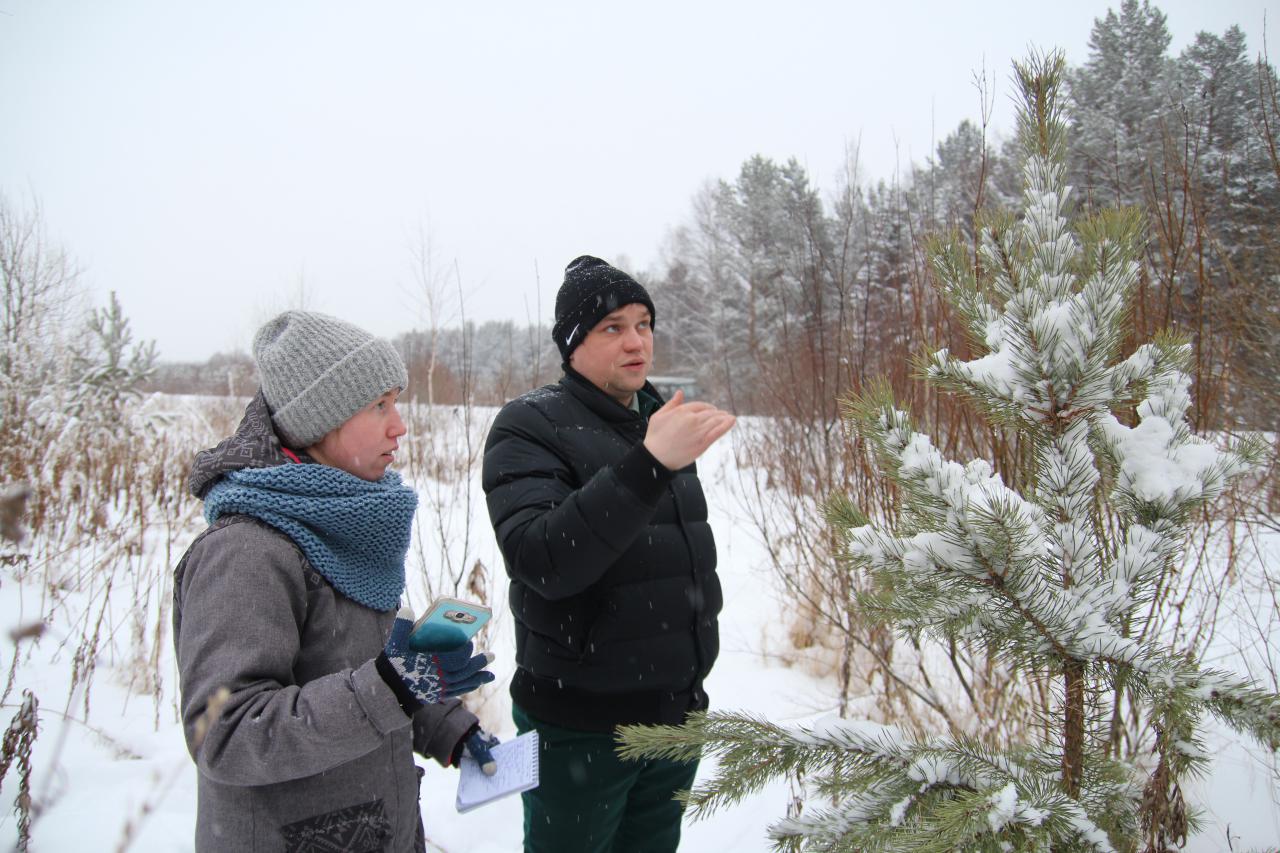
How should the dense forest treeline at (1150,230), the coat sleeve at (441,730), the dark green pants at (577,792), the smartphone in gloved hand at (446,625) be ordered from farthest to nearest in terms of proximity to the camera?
the dense forest treeline at (1150,230) < the dark green pants at (577,792) < the coat sleeve at (441,730) < the smartphone in gloved hand at (446,625)

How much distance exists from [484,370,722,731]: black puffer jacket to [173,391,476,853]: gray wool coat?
0.39 metres

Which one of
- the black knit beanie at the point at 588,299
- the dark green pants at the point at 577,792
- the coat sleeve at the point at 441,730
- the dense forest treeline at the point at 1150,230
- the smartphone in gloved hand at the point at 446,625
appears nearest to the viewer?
the smartphone in gloved hand at the point at 446,625

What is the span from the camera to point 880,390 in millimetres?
974

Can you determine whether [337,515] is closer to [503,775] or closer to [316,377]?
[316,377]

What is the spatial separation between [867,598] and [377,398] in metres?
0.99

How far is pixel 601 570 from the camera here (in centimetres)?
139

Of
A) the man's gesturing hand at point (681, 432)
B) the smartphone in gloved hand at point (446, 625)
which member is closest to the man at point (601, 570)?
the man's gesturing hand at point (681, 432)

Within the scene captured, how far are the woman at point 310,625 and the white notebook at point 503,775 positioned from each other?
0.04 meters

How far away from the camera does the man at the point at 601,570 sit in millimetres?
1358

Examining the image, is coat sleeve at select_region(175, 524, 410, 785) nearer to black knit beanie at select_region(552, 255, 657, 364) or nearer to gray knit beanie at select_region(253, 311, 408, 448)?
gray knit beanie at select_region(253, 311, 408, 448)

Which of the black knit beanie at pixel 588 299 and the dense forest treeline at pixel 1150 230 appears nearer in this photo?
the black knit beanie at pixel 588 299

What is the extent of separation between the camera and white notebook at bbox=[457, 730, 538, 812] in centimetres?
126

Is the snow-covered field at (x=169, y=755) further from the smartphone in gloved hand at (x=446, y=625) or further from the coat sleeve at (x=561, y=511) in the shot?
the coat sleeve at (x=561, y=511)

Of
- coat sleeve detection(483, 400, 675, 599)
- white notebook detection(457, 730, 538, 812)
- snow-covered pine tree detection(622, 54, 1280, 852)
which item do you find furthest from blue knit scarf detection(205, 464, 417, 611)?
snow-covered pine tree detection(622, 54, 1280, 852)
